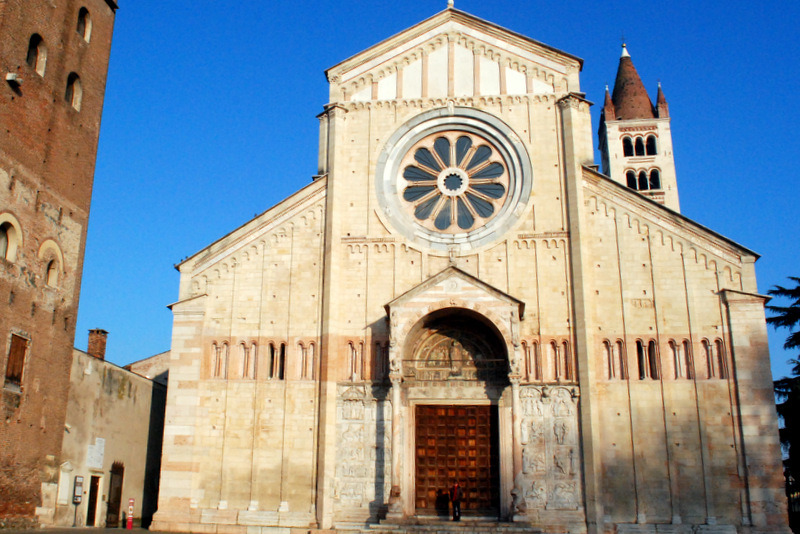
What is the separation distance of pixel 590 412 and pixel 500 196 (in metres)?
7.22

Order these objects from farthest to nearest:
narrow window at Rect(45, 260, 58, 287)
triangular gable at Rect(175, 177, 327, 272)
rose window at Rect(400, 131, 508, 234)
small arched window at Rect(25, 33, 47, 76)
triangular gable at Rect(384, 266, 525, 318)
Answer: rose window at Rect(400, 131, 508, 234) < triangular gable at Rect(175, 177, 327, 272) < narrow window at Rect(45, 260, 58, 287) < small arched window at Rect(25, 33, 47, 76) < triangular gable at Rect(384, 266, 525, 318)

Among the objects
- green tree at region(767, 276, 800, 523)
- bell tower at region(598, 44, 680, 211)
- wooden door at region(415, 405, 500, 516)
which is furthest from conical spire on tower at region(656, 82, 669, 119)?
wooden door at region(415, 405, 500, 516)

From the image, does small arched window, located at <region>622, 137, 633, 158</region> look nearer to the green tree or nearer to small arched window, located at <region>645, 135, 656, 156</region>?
small arched window, located at <region>645, 135, 656, 156</region>

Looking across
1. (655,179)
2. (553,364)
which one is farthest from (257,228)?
(655,179)

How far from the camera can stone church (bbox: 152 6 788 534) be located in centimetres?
2080

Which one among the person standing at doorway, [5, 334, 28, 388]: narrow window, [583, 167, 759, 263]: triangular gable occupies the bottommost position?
the person standing at doorway

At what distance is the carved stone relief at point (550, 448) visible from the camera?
20.8 metres

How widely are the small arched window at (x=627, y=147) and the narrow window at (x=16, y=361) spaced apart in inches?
1578

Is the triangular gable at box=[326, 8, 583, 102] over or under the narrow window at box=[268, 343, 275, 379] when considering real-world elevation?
over

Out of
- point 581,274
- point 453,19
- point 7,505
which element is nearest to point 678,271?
point 581,274

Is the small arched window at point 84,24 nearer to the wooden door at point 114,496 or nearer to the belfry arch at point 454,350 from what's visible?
the wooden door at point 114,496

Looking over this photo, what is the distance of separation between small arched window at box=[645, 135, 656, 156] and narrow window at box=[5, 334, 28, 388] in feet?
134

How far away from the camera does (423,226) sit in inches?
950

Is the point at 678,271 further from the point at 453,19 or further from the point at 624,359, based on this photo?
the point at 453,19
